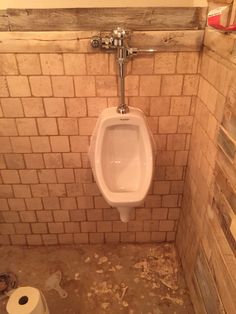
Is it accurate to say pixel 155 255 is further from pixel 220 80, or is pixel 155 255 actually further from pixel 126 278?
pixel 220 80

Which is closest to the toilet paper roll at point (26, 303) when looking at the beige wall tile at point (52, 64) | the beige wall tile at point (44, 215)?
the beige wall tile at point (44, 215)

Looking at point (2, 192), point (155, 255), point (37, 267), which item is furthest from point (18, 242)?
point (155, 255)

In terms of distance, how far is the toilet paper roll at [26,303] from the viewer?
1.33 m

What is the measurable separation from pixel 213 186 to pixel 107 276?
3.14ft

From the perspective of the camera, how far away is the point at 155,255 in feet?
6.33

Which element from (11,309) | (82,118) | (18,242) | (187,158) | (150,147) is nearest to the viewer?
(11,309)

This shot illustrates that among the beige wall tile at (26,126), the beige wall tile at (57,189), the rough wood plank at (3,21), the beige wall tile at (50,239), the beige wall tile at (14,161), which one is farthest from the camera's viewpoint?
the beige wall tile at (50,239)

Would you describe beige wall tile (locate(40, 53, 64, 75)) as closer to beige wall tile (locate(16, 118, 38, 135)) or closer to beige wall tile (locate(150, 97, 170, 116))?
beige wall tile (locate(16, 118, 38, 135))

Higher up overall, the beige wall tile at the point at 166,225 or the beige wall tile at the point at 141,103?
the beige wall tile at the point at 141,103

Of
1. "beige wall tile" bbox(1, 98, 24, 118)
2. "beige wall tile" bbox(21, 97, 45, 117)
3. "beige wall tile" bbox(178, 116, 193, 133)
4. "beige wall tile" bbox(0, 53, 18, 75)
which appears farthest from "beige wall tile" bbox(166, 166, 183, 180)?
"beige wall tile" bbox(0, 53, 18, 75)

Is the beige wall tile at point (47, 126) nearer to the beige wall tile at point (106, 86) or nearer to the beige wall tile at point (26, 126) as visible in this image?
the beige wall tile at point (26, 126)

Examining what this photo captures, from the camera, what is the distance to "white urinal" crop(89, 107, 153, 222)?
1.36m

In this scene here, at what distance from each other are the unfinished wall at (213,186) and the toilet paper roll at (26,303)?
32.3 inches

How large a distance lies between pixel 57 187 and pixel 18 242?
580 millimetres
